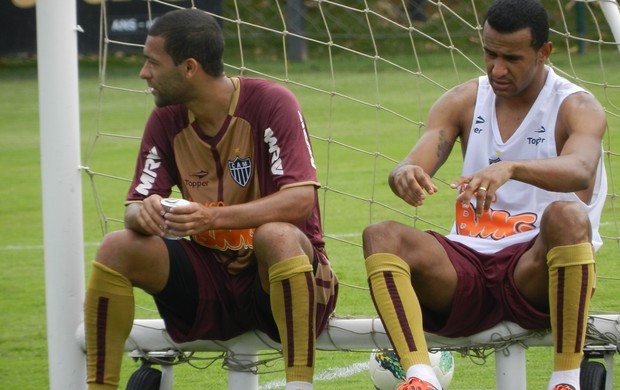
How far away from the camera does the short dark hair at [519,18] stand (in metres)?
3.86

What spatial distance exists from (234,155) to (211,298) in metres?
0.50

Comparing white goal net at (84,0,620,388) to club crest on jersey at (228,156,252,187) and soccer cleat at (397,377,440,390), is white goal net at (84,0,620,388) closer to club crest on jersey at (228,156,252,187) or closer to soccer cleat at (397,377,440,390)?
club crest on jersey at (228,156,252,187)

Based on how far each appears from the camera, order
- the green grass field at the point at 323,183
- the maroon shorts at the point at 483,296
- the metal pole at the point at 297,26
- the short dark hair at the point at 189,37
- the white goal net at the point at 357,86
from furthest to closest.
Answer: the metal pole at the point at 297,26, the white goal net at the point at 357,86, the green grass field at the point at 323,183, the short dark hair at the point at 189,37, the maroon shorts at the point at 483,296

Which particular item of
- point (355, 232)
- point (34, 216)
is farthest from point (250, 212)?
point (34, 216)

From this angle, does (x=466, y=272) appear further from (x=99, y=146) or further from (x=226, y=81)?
(x=99, y=146)

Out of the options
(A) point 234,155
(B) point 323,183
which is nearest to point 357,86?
(B) point 323,183

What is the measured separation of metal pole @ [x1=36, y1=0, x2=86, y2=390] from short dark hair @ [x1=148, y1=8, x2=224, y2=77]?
42 cm

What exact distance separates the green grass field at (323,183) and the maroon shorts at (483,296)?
449 mm

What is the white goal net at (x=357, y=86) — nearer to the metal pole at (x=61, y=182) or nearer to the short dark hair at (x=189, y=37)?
the metal pole at (x=61, y=182)

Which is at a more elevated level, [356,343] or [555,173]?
[555,173]

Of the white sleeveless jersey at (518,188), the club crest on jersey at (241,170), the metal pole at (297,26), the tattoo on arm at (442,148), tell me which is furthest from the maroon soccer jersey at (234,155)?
the metal pole at (297,26)

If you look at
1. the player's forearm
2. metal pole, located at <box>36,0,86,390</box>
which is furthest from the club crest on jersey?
the player's forearm

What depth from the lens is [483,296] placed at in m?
3.84

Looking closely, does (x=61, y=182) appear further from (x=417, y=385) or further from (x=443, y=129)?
(x=417, y=385)
